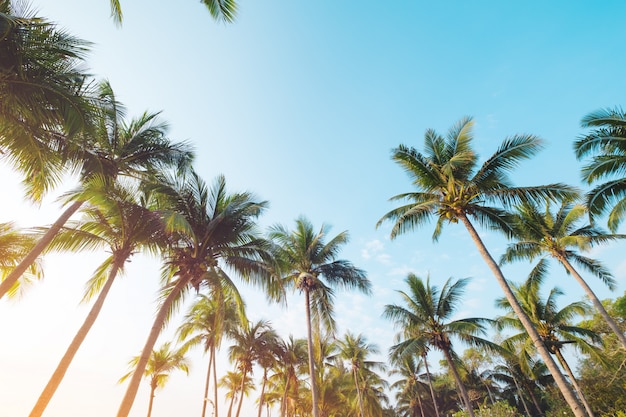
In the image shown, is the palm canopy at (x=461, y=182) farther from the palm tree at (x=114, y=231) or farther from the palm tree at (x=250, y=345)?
the palm tree at (x=250, y=345)

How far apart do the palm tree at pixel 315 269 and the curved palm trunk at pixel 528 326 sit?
7.16 metres

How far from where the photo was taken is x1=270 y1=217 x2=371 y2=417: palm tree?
1688cm

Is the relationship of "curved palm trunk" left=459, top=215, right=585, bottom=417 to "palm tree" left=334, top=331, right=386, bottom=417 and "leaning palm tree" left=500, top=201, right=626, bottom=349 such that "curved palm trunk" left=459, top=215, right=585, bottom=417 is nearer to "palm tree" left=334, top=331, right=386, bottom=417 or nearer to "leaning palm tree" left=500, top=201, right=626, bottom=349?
"leaning palm tree" left=500, top=201, right=626, bottom=349

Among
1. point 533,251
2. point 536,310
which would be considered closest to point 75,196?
point 533,251

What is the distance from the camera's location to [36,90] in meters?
5.73

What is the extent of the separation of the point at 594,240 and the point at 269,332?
21.8m

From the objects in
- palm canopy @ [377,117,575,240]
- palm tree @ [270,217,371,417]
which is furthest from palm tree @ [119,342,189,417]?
palm canopy @ [377,117,575,240]

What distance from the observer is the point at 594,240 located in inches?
644

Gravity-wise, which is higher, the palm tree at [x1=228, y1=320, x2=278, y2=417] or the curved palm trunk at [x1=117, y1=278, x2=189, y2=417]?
the palm tree at [x1=228, y1=320, x2=278, y2=417]

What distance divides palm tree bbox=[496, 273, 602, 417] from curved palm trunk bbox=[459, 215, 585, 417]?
10.9 m

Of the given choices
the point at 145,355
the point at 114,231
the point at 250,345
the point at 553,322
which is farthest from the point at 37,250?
the point at 553,322

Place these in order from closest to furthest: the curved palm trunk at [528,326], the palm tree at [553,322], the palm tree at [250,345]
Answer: the curved palm trunk at [528,326], the palm tree at [553,322], the palm tree at [250,345]

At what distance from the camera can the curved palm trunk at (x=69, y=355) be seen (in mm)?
6605

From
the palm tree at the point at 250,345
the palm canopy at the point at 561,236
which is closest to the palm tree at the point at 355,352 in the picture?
the palm tree at the point at 250,345
